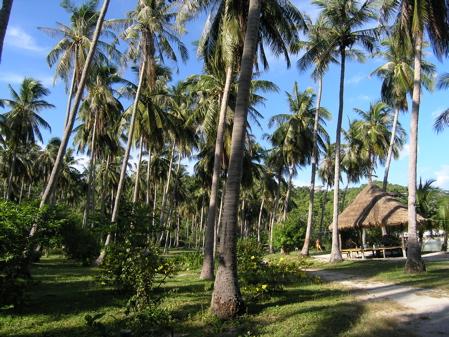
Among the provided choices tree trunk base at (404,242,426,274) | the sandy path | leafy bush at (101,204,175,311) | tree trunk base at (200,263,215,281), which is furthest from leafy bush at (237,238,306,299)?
tree trunk base at (404,242,426,274)

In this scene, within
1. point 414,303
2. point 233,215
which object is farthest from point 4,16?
point 414,303

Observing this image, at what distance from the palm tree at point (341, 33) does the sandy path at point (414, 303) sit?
9262mm

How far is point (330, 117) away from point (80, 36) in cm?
2065

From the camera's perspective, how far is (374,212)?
25.7 m

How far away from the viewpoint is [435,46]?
55.9 feet

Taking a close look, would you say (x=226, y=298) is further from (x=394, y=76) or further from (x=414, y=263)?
(x=394, y=76)

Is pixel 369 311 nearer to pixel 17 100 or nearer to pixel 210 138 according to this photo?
pixel 210 138

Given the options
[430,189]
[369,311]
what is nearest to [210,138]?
[369,311]

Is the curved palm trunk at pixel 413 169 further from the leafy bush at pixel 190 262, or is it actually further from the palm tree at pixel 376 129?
the palm tree at pixel 376 129

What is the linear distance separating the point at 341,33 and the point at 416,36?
24.4 feet

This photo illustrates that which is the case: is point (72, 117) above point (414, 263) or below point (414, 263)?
above

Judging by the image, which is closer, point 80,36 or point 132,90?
point 80,36

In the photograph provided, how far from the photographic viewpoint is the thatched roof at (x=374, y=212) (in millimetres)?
24594

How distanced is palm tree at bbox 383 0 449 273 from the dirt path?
11.1ft
